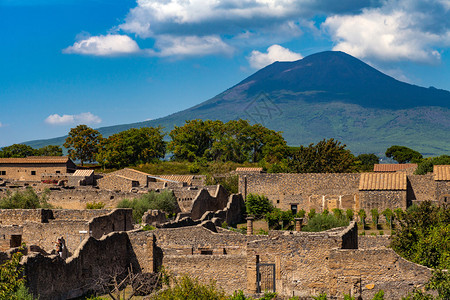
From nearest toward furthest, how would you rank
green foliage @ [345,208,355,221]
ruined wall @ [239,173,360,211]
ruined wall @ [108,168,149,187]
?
1. green foliage @ [345,208,355,221]
2. ruined wall @ [239,173,360,211]
3. ruined wall @ [108,168,149,187]

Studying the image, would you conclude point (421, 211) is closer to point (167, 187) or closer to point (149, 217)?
point (149, 217)

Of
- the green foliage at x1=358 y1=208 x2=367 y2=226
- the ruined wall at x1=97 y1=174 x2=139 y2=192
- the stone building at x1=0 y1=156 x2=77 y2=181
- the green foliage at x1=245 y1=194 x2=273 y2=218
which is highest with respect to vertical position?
the stone building at x1=0 y1=156 x2=77 y2=181

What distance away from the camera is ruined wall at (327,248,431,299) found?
24312 mm

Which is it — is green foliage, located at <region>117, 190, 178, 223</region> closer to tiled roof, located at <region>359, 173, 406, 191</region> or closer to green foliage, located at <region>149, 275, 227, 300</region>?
tiled roof, located at <region>359, 173, 406, 191</region>

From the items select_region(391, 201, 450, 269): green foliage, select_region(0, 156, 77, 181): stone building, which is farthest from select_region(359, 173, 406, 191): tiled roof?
select_region(0, 156, 77, 181): stone building

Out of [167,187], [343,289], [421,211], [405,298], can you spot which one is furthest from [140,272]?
[167,187]

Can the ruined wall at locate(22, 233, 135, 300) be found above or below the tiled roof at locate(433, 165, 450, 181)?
below

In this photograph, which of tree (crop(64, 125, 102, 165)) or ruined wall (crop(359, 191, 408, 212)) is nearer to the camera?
ruined wall (crop(359, 191, 408, 212))

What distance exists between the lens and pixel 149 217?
1483 inches

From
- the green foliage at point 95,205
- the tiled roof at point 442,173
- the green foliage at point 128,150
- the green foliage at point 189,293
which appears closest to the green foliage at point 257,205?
the green foliage at point 95,205

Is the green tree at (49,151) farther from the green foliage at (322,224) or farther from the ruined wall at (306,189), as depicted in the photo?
the green foliage at (322,224)

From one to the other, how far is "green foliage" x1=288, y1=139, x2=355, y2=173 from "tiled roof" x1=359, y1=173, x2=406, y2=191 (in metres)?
8.00

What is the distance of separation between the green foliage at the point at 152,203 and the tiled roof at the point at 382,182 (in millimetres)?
13404

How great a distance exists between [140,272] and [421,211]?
1404cm
